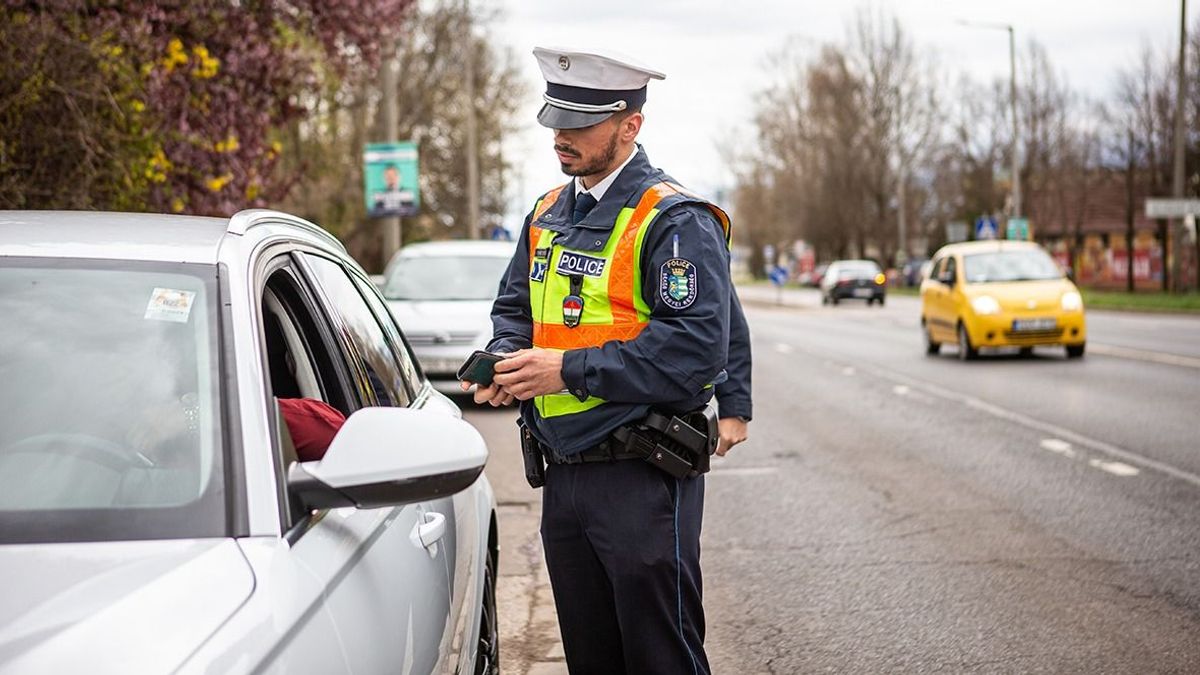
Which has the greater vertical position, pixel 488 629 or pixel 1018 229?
pixel 1018 229

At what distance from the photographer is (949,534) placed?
773cm

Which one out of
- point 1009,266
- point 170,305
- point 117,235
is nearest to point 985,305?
point 1009,266

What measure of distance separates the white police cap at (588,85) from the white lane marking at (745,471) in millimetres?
7026

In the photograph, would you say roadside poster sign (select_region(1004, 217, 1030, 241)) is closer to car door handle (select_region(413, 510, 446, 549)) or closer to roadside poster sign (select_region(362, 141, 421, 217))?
roadside poster sign (select_region(362, 141, 421, 217))

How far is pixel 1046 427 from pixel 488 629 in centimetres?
871

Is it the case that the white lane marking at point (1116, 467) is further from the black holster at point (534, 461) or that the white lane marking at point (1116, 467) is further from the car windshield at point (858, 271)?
the car windshield at point (858, 271)

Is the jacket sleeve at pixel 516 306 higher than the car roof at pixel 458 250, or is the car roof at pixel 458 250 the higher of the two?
the car roof at pixel 458 250

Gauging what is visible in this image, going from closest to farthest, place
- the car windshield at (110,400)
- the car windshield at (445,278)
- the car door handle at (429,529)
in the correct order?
1. the car windshield at (110,400)
2. the car door handle at (429,529)
3. the car windshield at (445,278)

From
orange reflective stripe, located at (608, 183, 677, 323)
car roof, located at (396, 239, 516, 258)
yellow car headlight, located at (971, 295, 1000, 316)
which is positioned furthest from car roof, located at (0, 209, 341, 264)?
yellow car headlight, located at (971, 295, 1000, 316)

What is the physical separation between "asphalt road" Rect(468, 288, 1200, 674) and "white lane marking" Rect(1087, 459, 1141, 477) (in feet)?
0.08

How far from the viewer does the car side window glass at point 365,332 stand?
12.2 ft

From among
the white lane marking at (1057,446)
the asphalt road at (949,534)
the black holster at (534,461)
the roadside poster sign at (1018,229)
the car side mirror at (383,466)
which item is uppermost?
the roadside poster sign at (1018,229)

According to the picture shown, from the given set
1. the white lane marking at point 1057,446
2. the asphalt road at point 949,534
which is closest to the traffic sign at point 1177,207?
the asphalt road at point 949,534

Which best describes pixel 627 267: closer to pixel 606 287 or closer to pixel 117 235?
pixel 606 287
